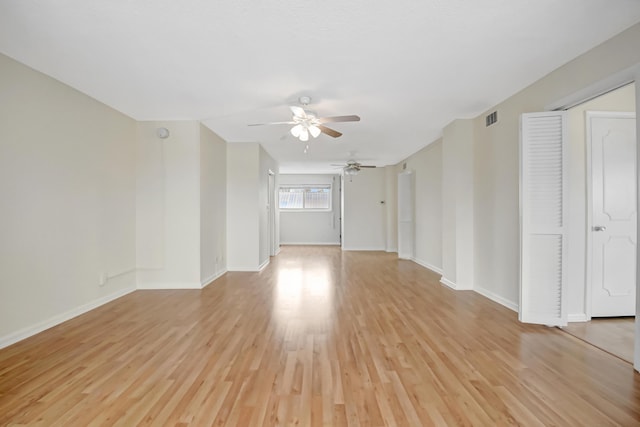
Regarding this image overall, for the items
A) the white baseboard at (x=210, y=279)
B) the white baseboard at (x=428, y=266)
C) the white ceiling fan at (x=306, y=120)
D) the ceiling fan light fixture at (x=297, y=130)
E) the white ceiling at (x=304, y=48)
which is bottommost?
the white baseboard at (x=428, y=266)

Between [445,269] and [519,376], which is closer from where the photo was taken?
[519,376]

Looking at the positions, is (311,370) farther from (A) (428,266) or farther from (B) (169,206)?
(A) (428,266)

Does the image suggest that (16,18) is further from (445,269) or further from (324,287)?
(445,269)

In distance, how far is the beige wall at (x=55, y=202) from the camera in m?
2.57

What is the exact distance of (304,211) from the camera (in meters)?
10.4

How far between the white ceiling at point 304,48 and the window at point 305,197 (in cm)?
664

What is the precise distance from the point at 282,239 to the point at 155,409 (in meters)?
8.81

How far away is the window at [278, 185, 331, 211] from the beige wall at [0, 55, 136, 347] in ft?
21.6

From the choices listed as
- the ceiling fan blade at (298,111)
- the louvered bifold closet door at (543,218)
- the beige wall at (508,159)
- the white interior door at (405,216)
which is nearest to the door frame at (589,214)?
the louvered bifold closet door at (543,218)

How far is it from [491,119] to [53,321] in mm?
5457

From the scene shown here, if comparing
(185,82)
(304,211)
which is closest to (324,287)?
(185,82)

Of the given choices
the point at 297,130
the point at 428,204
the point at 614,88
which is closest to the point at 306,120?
the point at 297,130

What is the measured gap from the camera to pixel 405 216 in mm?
7793

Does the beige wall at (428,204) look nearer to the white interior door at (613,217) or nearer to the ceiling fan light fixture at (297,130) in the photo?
the white interior door at (613,217)
